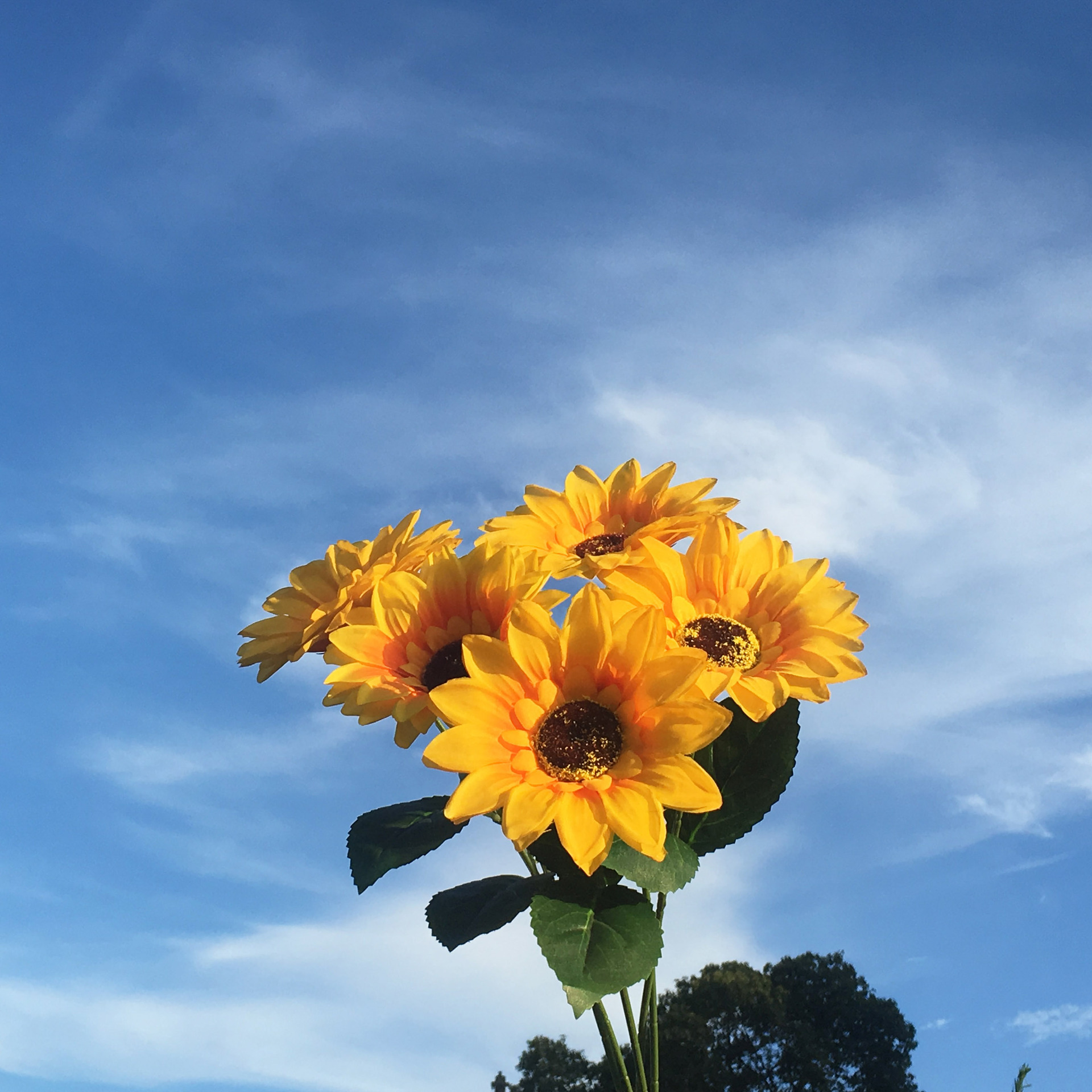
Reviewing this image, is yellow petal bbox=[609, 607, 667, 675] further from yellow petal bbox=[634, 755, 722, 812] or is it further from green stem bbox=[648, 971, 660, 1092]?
green stem bbox=[648, 971, 660, 1092]

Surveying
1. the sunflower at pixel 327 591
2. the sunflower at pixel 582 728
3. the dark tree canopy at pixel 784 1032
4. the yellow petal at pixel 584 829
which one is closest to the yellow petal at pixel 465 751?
the sunflower at pixel 582 728

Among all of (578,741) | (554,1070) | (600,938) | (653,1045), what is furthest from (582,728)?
(554,1070)

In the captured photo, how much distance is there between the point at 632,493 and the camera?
3314 mm

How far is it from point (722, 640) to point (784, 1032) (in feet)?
68.5

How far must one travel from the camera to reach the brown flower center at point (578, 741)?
2.33 m

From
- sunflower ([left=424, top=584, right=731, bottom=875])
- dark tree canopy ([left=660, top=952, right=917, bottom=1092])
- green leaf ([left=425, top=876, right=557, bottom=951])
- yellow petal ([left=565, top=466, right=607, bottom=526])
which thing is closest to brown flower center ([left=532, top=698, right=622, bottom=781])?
sunflower ([left=424, top=584, right=731, bottom=875])

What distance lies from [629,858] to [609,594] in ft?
2.10

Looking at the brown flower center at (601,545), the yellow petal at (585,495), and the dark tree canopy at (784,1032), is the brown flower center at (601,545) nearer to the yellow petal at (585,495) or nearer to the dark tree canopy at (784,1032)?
the yellow petal at (585,495)

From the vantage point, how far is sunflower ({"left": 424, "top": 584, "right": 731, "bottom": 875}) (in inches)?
86.4

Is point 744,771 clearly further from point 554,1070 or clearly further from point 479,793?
point 554,1070

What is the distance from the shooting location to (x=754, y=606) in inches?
112

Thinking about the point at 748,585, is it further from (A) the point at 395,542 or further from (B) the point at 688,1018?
(B) the point at 688,1018

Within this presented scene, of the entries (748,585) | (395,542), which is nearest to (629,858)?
(748,585)

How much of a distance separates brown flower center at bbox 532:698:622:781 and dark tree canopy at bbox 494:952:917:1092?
18853 mm
